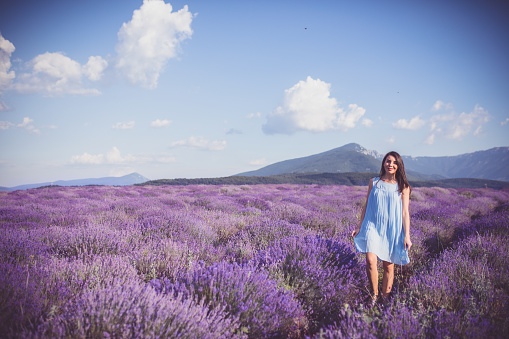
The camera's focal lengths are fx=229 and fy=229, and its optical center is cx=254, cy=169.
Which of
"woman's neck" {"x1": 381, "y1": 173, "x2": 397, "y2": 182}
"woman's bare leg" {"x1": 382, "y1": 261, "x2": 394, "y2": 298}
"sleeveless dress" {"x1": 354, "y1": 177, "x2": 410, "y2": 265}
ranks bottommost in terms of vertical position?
"woman's bare leg" {"x1": 382, "y1": 261, "x2": 394, "y2": 298}

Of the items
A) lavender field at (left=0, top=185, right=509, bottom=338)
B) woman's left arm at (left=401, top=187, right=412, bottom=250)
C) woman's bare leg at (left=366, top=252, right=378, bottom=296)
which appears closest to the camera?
lavender field at (left=0, top=185, right=509, bottom=338)

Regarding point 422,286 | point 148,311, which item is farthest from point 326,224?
point 148,311

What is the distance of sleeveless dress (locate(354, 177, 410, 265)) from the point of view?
2.48m

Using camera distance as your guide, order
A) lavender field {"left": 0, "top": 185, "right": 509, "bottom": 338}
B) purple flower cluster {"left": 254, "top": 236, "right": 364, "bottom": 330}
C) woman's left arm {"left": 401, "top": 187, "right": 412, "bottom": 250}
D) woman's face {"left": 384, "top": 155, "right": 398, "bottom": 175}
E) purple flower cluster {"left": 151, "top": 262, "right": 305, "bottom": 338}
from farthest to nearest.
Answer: woman's face {"left": 384, "top": 155, "right": 398, "bottom": 175}
woman's left arm {"left": 401, "top": 187, "right": 412, "bottom": 250}
purple flower cluster {"left": 254, "top": 236, "right": 364, "bottom": 330}
purple flower cluster {"left": 151, "top": 262, "right": 305, "bottom": 338}
lavender field {"left": 0, "top": 185, "right": 509, "bottom": 338}

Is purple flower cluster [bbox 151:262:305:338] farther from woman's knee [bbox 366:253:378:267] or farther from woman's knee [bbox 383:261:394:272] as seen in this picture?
woman's knee [bbox 383:261:394:272]

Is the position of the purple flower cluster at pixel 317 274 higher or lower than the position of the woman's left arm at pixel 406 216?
lower

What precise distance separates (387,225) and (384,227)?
44 mm

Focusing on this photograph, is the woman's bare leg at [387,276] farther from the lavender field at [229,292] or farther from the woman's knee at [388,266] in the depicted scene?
the lavender field at [229,292]

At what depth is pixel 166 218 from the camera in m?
4.43

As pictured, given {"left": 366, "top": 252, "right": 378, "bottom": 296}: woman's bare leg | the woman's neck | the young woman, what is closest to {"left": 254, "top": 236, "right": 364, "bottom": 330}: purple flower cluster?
{"left": 366, "top": 252, "right": 378, "bottom": 296}: woman's bare leg

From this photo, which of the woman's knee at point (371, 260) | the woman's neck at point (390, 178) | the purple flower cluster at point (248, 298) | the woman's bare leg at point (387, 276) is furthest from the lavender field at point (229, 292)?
the woman's neck at point (390, 178)

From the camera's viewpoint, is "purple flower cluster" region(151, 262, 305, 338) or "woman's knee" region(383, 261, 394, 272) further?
"woman's knee" region(383, 261, 394, 272)

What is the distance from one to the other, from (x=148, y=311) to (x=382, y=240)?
2.36 m

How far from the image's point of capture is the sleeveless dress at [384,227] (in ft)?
8.15
